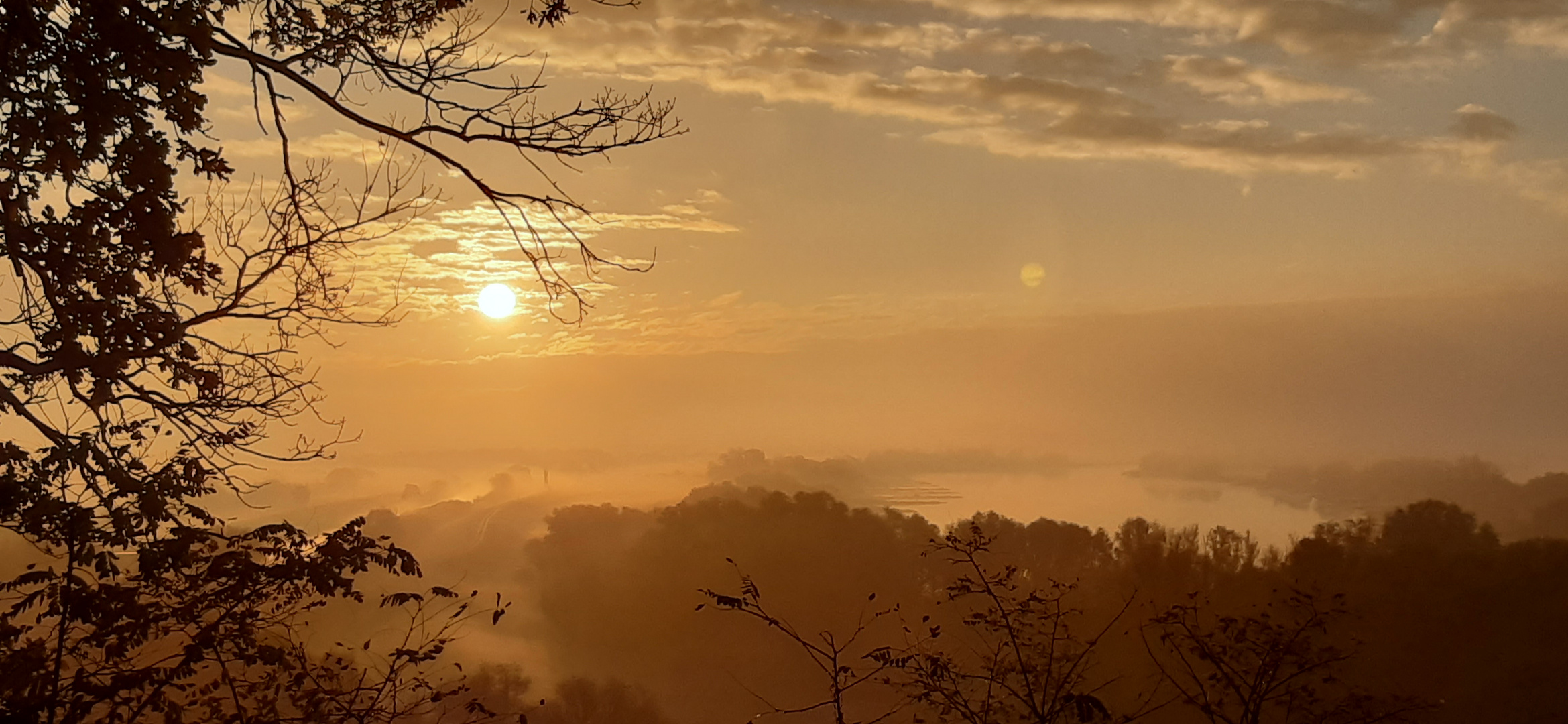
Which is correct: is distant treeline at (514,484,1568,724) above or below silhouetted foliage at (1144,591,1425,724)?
below

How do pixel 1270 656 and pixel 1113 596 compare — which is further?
pixel 1113 596

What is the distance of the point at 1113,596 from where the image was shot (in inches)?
1458

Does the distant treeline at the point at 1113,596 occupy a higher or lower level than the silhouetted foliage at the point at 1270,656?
lower

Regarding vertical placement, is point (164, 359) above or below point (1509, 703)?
above

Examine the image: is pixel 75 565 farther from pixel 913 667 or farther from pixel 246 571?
pixel 913 667

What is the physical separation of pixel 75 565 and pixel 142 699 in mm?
934

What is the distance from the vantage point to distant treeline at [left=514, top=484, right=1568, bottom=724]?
17.6 metres

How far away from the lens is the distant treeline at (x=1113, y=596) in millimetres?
A: 17641

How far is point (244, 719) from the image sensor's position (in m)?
6.12

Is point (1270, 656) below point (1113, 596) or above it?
above

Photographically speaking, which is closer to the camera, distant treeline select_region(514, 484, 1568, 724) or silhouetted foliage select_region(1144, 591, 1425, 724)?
silhouetted foliage select_region(1144, 591, 1425, 724)

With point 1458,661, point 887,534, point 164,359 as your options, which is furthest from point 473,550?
point 164,359

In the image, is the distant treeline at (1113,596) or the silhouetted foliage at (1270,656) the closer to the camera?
the silhouetted foliage at (1270,656)

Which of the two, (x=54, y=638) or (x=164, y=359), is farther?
(x=164, y=359)
